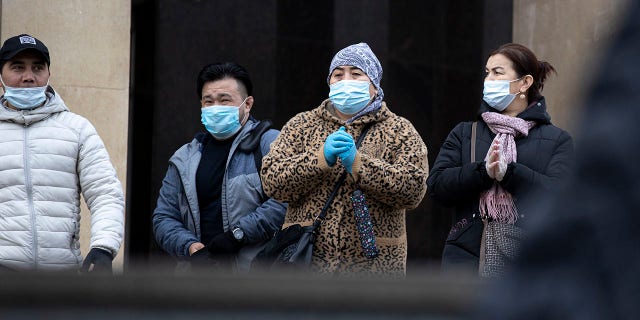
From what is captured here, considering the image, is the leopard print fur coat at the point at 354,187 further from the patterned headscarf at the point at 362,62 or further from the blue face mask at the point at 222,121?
the blue face mask at the point at 222,121

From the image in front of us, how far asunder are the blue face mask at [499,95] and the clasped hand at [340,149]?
82cm

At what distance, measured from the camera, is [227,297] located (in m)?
0.59

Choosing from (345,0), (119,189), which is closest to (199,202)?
(119,189)

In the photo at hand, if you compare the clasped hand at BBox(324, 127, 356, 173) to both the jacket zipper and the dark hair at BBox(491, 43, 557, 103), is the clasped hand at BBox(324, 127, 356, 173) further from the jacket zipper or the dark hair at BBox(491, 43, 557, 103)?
the jacket zipper

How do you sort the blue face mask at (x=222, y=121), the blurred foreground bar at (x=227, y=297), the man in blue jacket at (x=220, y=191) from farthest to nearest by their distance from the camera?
the blue face mask at (x=222, y=121)
the man in blue jacket at (x=220, y=191)
the blurred foreground bar at (x=227, y=297)

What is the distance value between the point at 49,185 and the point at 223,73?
4.77 ft

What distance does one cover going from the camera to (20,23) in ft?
27.3

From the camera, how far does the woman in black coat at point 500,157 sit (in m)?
5.38

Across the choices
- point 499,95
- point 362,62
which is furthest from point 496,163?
point 362,62

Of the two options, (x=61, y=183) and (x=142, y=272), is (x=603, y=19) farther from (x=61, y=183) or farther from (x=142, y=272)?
(x=142, y=272)

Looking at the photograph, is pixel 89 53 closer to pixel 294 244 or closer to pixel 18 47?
pixel 18 47

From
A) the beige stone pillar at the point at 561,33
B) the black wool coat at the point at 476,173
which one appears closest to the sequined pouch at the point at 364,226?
the black wool coat at the point at 476,173

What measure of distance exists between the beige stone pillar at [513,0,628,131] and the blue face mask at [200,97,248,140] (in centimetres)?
389

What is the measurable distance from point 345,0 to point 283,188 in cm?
486
